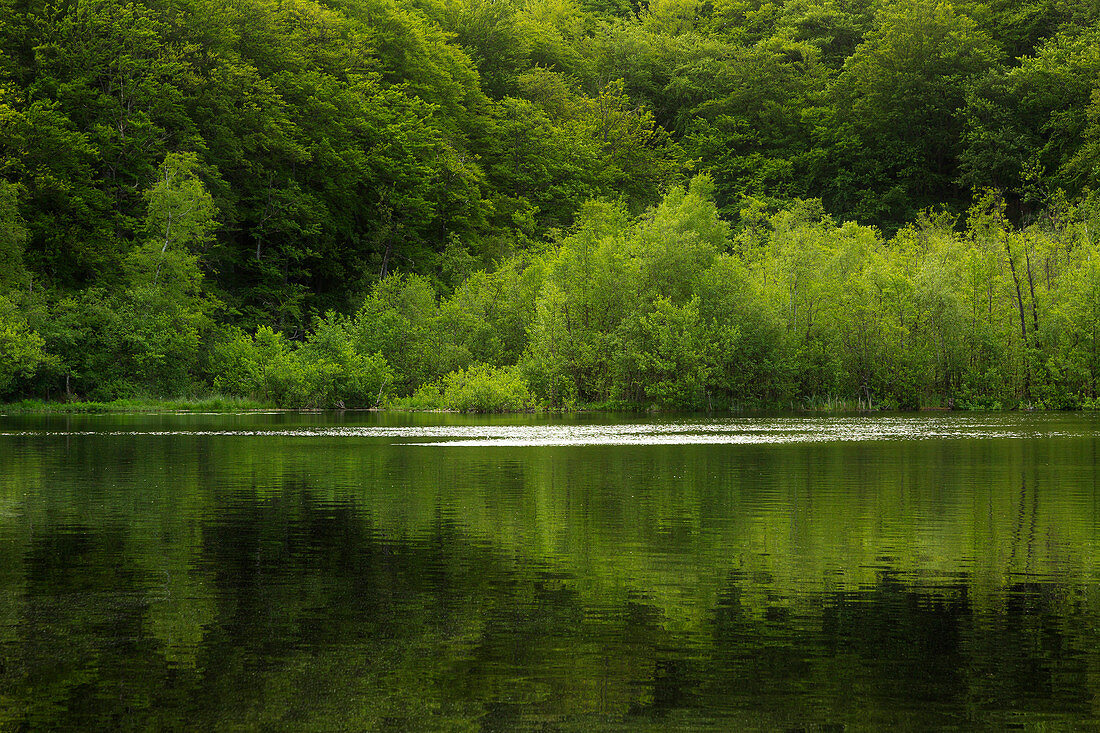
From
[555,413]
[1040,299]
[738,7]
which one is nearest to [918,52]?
[738,7]

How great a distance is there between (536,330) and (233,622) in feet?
176

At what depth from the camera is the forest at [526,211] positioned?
6138 centimetres

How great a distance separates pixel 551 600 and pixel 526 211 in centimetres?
8393

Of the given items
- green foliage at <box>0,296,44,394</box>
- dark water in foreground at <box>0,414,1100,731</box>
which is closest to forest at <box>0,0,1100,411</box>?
green foliage at <box>0,296,44,394</box>

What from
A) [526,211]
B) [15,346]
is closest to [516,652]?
[15,346]

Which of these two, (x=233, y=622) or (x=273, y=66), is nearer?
(x=233, y=622)

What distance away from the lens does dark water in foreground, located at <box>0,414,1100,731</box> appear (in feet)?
23.5

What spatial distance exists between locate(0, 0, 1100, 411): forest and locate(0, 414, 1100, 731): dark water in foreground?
1610 inches

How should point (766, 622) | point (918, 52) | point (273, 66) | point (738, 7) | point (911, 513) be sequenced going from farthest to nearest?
point (738, 7)
point (918, 52)
point (273, 66)
point (911, 513)
point (766, 622)

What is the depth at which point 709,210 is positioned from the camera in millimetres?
66000

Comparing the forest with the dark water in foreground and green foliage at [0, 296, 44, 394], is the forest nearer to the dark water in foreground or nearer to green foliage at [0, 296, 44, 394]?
green foliage at [0, 296, 44, 394]

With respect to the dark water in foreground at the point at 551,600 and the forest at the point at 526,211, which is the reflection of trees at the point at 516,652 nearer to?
the dark water in foreground at the point at 551,600

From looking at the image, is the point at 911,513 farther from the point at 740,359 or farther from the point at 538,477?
the point at 740,359

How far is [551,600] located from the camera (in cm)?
1021
